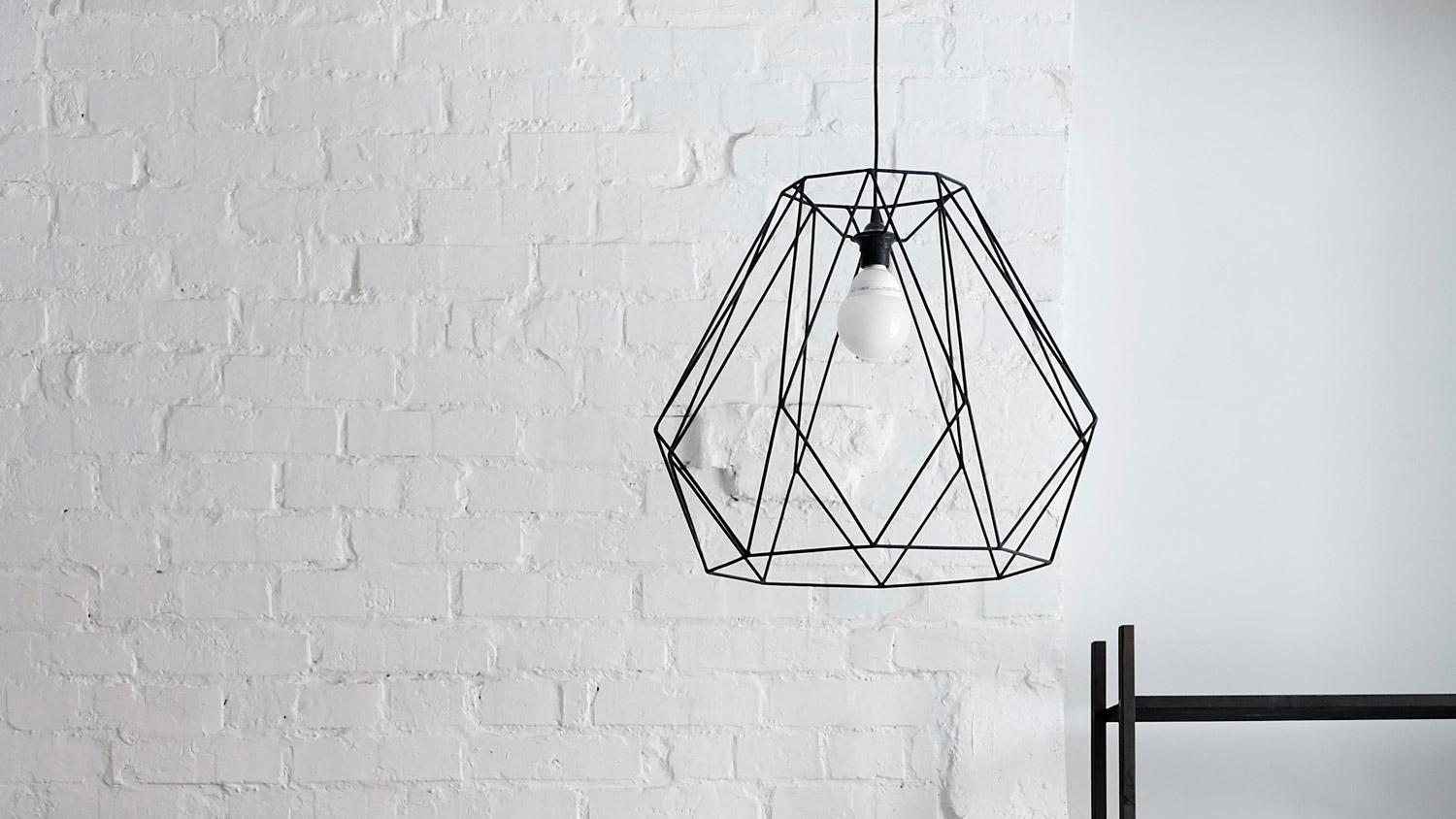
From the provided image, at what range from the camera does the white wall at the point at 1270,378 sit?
4.91 ft

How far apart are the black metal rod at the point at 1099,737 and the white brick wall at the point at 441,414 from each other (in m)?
0.06

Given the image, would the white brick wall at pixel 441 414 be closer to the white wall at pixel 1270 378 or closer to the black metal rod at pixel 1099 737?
the black metal rod at pixel 1099 737

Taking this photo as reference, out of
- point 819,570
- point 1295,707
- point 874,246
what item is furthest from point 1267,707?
point 874,246

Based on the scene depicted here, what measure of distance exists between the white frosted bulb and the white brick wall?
0.64 meters

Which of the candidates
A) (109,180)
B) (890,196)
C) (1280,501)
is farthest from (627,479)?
(1280,501)

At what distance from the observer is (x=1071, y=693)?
4.87 feet

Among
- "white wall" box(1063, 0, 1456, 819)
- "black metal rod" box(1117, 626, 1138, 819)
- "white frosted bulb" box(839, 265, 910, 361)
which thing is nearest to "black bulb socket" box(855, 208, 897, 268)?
"white frosted bulb" box(839, 265, 910, 361)

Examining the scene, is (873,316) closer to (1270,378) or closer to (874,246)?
(874,246)

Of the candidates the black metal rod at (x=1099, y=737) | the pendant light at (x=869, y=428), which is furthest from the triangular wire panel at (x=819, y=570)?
the black metal rod at (x=1099, y=737)

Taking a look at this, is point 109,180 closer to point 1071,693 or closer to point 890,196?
point 890,196

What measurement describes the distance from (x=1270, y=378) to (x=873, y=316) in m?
0.99

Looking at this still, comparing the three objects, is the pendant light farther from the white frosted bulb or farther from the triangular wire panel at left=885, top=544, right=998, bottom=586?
the white frosted bulb

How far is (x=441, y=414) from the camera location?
4.62 ft

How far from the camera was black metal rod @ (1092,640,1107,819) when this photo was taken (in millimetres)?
1340
